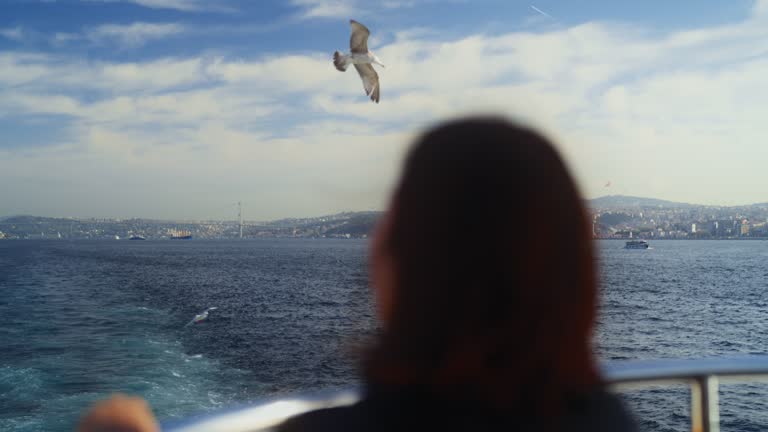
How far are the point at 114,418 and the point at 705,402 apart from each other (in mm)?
1757

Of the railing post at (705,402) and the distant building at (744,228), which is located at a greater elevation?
the railing post at (705,402)

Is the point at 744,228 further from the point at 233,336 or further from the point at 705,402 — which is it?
the point at 705,402

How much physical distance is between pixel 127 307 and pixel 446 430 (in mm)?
45670

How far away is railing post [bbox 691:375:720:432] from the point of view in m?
1.94

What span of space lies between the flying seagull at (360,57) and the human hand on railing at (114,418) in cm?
395

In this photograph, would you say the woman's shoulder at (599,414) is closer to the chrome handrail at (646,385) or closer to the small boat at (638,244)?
the chrome handrail at (646,385)

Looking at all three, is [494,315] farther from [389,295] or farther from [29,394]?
[29,394]

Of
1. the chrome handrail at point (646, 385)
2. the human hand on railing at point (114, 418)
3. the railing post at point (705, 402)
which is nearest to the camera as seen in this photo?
the human hand on railing at point (114, 418)

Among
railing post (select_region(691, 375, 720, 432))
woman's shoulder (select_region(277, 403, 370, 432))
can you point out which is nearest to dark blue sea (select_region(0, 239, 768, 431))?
woman's shoulder (select_region(277, 403, 370, 432))

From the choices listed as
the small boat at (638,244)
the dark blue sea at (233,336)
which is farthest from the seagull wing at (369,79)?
the small boat at (638,244)

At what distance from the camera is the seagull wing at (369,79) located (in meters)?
4.40

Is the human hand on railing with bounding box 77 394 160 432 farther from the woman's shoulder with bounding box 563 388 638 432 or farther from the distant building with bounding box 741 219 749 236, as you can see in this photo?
the distant building with bounding box 741 219 749 236

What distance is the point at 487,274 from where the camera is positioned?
957 mm

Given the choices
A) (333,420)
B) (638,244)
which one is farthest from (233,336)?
(638,244)
